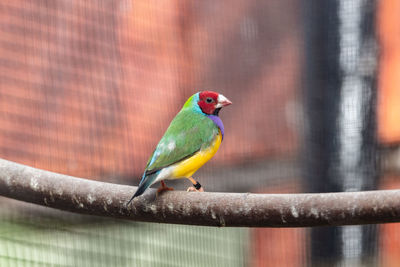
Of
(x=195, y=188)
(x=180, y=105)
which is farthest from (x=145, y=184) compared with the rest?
(x=180, y=105)

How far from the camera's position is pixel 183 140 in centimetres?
98

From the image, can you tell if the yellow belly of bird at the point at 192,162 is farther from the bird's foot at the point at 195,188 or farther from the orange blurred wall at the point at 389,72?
the orange blurred wall at the point at 389,72

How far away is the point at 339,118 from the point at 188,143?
0.53 meters

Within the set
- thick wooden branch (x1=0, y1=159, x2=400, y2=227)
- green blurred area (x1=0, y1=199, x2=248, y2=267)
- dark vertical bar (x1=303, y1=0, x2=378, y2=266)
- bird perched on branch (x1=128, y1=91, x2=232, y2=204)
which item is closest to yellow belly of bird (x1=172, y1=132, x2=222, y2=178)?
bird perched on branch (x1=128, y1=91, x2=232, y2=204)

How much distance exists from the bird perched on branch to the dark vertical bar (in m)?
0.39

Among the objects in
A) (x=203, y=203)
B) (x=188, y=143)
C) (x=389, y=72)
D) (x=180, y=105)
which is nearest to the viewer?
(x=203, y=203)

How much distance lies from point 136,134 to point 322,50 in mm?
476

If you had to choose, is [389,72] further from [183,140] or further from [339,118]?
[183,140]

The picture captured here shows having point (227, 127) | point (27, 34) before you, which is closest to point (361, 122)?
point (227, 127)

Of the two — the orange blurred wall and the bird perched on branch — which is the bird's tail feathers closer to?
the bird perched on branch

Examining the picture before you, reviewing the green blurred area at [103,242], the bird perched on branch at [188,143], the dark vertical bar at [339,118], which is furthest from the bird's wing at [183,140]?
the green blurred area at [103,242]

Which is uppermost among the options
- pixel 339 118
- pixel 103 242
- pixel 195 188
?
pixel 339 118

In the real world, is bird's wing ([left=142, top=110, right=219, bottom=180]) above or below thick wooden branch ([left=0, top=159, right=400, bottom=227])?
above

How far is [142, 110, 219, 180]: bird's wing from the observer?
93cm
